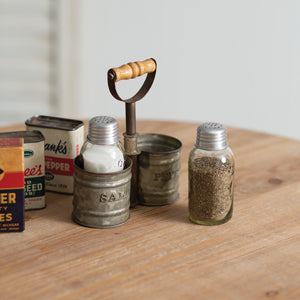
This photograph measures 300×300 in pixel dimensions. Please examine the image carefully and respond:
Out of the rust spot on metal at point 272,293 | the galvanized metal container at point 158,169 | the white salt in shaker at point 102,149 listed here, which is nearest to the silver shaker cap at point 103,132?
the white salt in shaker at point 102,149

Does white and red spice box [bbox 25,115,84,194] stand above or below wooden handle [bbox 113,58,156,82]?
below

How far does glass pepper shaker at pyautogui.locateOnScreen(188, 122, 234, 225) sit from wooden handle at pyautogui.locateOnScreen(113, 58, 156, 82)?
16cm

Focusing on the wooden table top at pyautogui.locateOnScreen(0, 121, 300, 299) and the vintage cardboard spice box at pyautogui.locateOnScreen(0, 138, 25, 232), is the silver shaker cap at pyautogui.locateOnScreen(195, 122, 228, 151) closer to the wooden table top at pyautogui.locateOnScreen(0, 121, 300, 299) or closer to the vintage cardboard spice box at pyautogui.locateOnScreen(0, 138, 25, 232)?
the wooden table top at pyautogui.locateOnScreen(0, 121, 300, 299)

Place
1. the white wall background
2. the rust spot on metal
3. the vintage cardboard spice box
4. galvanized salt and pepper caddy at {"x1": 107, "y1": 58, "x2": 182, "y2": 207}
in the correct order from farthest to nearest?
the white wall background
galvanized salt and pepper caddy at {"x1": 107, "y1": 58, "x2": 182, "y2": 207}
the vintage cardboard spice box
the rust spot on metal

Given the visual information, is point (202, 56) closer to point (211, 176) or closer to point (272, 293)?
point (211, 176)

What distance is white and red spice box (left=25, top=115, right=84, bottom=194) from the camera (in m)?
1.20

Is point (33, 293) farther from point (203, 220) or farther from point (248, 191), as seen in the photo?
point (248, 191)

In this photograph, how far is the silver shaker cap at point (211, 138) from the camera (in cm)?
104

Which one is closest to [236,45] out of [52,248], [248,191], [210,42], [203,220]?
[210,42]

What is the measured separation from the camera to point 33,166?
1137 mm

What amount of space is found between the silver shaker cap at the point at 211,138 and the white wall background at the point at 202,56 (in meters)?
1.72

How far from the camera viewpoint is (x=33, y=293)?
2.85 ft

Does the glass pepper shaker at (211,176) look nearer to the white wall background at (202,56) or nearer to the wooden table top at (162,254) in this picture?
the wooden table top at (162,254)

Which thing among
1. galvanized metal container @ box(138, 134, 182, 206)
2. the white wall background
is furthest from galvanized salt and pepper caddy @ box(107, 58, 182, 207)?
the white wall background
